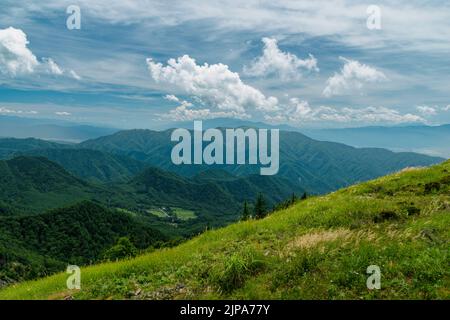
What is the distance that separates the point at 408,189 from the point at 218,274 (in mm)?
14108

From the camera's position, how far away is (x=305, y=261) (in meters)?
12.0

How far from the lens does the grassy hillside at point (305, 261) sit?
1080cm

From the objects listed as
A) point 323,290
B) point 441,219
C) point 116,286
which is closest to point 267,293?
point 323,290

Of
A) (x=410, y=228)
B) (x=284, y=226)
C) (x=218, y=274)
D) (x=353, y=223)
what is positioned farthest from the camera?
(x=284, y=226)

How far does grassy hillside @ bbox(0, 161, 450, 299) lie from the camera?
35.4 feet

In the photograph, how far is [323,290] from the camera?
10.6 metres

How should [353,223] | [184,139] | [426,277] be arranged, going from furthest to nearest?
[184,139]
[353,223]
[426,277]

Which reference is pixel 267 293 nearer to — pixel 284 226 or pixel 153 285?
pixel 153 285

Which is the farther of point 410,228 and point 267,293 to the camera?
point 410,228

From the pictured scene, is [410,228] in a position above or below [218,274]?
above

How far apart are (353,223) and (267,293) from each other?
6.83 metres

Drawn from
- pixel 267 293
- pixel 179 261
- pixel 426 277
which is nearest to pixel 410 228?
pixel 426 277
